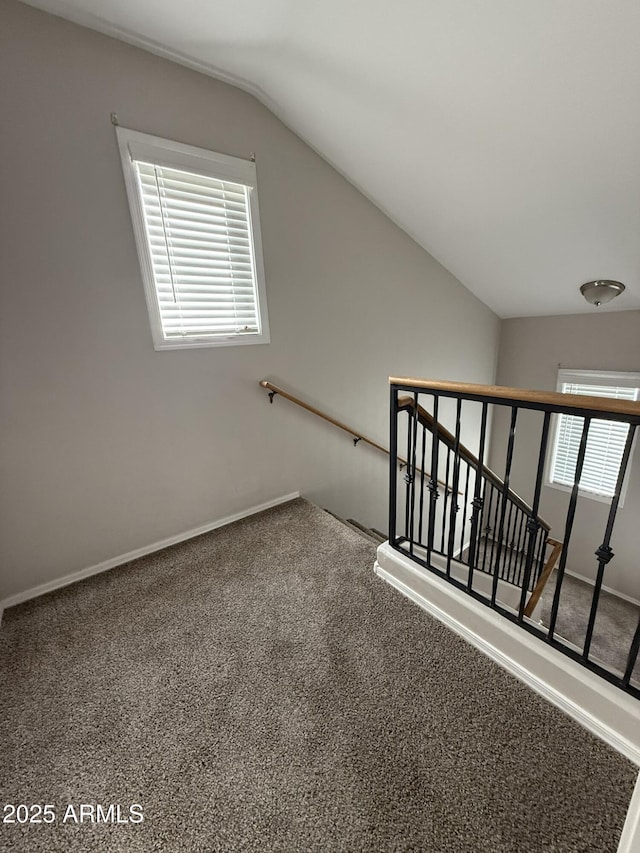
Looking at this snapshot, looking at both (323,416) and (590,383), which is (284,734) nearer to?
(323,416)

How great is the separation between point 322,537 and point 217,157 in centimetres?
221

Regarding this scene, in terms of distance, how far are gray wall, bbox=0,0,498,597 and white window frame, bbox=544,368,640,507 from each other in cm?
236

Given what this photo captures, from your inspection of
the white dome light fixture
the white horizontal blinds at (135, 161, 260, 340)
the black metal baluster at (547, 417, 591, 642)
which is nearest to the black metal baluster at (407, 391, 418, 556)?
the black metal baluster at (547, 417, 591, 642)

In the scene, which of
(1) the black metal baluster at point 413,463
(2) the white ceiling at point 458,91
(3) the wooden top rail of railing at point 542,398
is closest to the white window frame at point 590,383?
(2) the white ceiling at point 458,91

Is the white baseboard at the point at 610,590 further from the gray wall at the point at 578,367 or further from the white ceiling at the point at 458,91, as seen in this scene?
the white ceiling at the point at 458,91

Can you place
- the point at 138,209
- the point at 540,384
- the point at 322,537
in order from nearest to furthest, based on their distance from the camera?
the point at 138,209, the point at 322,537, the point at 540,384

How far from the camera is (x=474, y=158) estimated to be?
1.91m

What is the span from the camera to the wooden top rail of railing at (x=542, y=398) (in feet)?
2.92

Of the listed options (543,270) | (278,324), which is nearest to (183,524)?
(278,324)

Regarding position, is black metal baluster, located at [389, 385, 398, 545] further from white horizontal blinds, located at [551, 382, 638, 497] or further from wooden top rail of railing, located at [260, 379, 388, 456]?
white horizontal blinds, located at [551, 382, 638, 497]

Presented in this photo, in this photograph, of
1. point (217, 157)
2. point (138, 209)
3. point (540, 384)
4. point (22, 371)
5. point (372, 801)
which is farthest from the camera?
point (540, 384)

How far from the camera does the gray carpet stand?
3135mm

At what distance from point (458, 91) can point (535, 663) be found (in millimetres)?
2359

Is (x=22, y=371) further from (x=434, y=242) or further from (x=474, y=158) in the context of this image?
→ (x=434, y=242)
